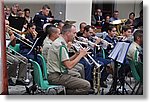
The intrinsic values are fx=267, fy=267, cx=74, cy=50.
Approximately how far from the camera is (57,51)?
257 centimetres

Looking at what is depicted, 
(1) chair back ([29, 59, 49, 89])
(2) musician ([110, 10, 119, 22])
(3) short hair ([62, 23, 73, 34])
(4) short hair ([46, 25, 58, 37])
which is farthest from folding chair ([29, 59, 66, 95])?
(2) musician ([110, 10, 119, 22])

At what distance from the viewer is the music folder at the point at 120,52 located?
2.58 metres

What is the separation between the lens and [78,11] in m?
2.52

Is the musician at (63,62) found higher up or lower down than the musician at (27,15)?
lower down

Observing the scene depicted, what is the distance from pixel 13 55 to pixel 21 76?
21cm

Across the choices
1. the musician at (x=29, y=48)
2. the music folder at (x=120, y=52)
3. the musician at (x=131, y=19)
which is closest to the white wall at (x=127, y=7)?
the musician at (x=131, y=19)

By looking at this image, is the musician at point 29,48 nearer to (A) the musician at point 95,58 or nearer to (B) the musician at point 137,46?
(A) the musician at point 95,58

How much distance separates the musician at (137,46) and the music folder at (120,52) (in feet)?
0.14

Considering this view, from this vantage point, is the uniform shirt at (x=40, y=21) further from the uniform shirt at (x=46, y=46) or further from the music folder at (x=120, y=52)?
the music folder at (x=120, y=52)

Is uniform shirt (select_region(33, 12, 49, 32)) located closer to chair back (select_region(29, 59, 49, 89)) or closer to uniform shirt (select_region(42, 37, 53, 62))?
uniform shirt (select_region(42, 37, 53, 62))

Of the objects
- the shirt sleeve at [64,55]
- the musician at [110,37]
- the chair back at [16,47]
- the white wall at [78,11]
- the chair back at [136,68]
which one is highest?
the white wall at [78,11]

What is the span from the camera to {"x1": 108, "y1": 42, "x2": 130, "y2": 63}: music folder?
2.58 metres

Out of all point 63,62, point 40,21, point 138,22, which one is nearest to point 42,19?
point 40,21

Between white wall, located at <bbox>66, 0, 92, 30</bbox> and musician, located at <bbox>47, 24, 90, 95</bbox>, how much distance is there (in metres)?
0.09
